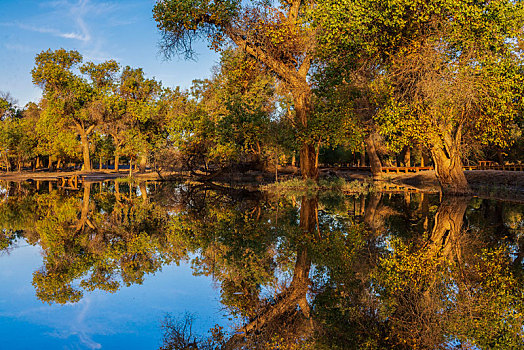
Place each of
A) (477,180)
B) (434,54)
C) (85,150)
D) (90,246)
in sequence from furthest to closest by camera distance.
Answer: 1. (85,150)
2. (477,180)
3. (434,54)
4. (90,246)

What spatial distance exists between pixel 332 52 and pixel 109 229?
44.8 feet

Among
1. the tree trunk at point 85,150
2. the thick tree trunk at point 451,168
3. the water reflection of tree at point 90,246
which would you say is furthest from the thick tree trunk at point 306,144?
the tree trunk at point 85,150

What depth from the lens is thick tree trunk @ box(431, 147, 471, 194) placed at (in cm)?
1895

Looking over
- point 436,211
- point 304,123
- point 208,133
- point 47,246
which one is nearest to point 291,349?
point 47,246

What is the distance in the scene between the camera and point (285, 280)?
17.8ft

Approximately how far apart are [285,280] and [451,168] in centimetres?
1706

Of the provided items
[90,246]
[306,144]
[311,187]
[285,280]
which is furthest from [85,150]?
[285,280]

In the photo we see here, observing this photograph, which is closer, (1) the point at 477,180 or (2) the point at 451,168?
(2) the point at 451,168

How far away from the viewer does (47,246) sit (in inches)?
289

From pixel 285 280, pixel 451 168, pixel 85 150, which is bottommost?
pixel 285 280

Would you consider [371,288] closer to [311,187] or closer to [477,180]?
[311,187]

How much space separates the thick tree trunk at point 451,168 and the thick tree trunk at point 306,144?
6.88 meters

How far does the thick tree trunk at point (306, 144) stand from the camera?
2061cm

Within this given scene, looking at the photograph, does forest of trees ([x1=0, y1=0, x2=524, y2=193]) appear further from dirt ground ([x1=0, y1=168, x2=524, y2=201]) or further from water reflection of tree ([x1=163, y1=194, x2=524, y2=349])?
water reflection of tree ([x1=163, y1=194, x2=524, y2=349])
